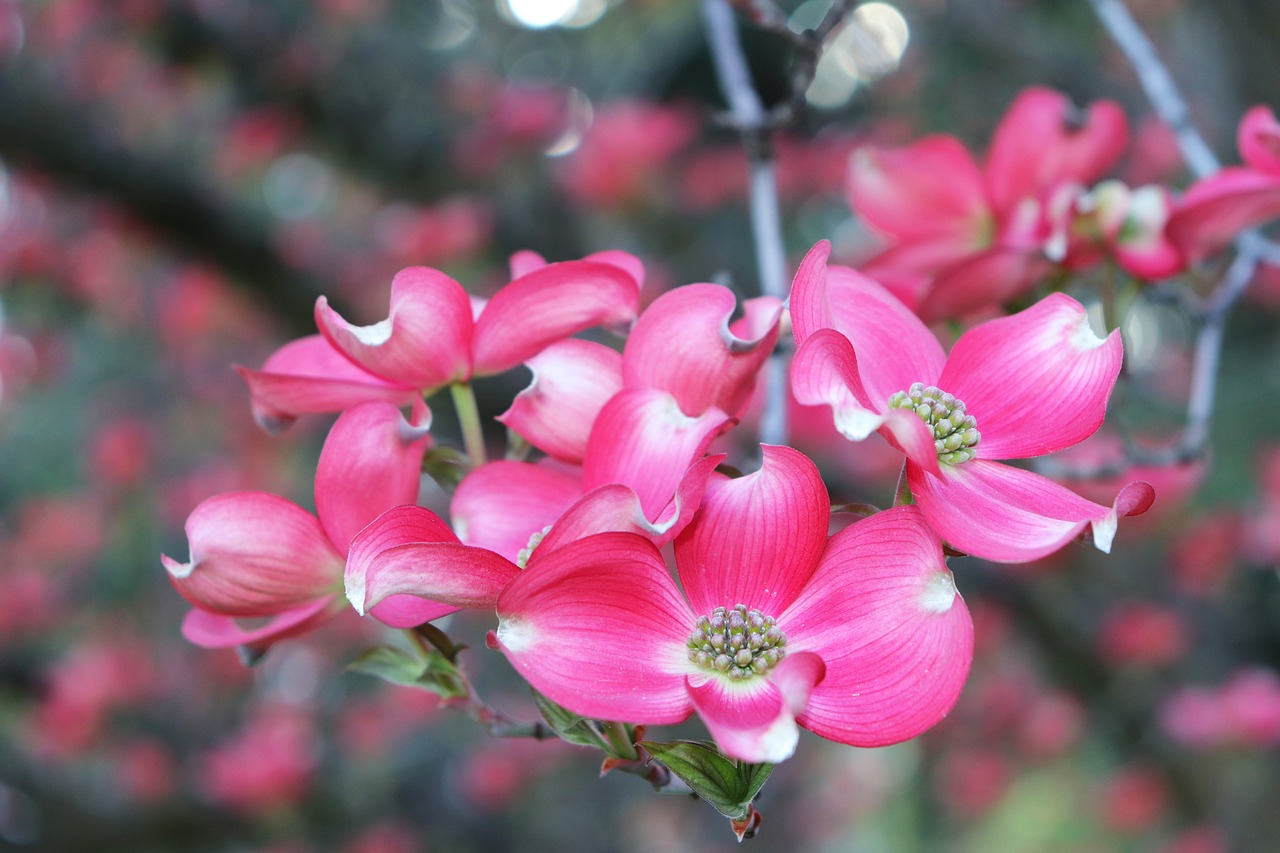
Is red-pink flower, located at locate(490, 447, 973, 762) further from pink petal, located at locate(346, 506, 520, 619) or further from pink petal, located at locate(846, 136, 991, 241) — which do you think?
pink petal, located at locate(846, 136, 991, 241)

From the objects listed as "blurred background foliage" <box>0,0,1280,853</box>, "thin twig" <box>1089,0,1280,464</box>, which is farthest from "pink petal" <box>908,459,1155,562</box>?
"blurred background foliage" <box>0,0,1280,853</box>

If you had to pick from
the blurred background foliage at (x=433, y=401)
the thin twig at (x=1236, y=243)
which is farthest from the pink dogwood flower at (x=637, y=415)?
the blurred background foliage at (x=433, y=401)

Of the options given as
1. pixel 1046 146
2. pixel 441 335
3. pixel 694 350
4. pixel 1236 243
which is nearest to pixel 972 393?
pixel 694 350

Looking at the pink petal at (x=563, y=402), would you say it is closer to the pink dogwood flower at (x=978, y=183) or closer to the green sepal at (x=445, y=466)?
the green sepal at (x=445, y=466)

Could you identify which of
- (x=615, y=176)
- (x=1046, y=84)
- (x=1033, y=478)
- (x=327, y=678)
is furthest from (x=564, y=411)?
(x=327, y=678)

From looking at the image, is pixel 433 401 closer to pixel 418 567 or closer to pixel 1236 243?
pixel 1236 243
